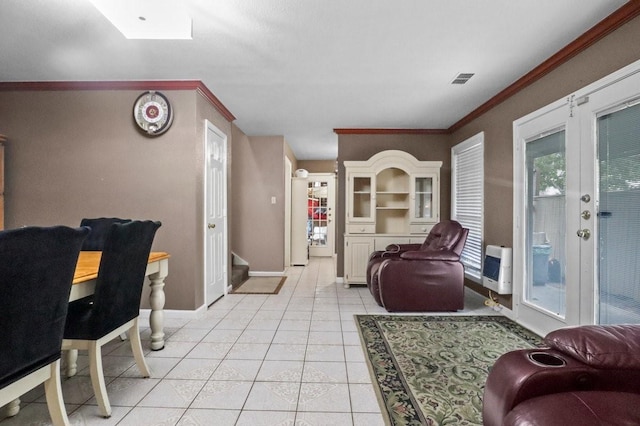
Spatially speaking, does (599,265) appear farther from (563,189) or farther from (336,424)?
(336,424)

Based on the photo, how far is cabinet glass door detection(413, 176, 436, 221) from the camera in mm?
4531

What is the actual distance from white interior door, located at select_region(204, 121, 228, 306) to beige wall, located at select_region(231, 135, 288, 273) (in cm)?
119

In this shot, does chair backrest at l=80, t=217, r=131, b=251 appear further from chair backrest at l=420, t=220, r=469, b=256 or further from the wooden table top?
chair backrest at l=420, t=220, r=469, b=256

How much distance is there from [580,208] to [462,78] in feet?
5.07

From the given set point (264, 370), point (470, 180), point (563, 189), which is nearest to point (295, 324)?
point (264, 370)

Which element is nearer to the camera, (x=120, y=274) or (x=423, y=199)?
(x=120, y=274)

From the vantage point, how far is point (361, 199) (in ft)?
15.1

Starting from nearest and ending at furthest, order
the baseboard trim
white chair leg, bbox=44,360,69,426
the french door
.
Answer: white chair leg, bbox=44,360,69,426 < the french door < the baseboard trim

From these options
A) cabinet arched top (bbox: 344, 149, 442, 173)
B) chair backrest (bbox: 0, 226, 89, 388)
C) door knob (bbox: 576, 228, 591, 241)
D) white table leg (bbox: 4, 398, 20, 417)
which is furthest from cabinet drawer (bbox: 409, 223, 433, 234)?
white table leg (bbox: 4, 398, 20, 417)

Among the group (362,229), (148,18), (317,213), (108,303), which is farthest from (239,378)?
(317,213)

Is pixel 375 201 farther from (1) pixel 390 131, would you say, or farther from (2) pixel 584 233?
(2) pixel 584 233

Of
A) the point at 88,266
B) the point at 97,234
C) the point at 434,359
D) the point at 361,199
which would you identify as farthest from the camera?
the point at 361,199

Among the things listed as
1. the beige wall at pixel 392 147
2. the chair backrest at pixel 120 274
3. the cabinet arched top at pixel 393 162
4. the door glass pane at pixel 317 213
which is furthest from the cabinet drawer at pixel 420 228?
the chair backrest at pixel 120 274

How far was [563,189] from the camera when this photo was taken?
2.56 m
